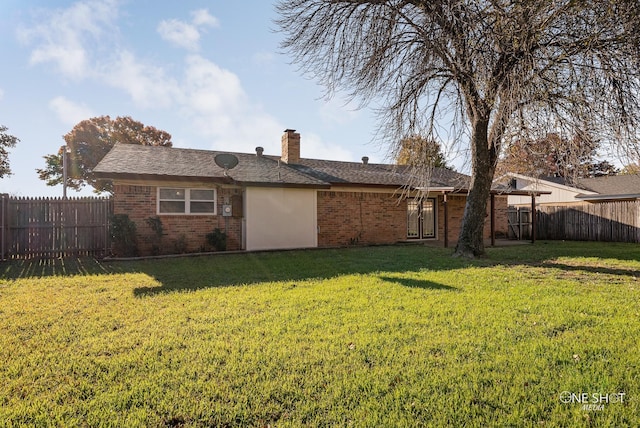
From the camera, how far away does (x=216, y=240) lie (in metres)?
11.6

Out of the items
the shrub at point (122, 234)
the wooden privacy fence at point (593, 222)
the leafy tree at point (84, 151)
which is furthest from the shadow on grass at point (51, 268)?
the leafy tree at point (84, 151)

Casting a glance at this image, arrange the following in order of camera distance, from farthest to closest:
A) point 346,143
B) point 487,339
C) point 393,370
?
point 346,143, point 487,339, point 393,370

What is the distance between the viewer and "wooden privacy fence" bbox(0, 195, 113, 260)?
979 centimetres

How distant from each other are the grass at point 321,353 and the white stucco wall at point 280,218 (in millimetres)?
5516

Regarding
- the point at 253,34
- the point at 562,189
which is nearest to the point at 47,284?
the point at 253,34

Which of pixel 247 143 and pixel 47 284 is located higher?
pixel 247 143

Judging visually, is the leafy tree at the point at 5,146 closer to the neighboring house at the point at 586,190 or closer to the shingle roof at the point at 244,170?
the shingle roof at the point at 244,170

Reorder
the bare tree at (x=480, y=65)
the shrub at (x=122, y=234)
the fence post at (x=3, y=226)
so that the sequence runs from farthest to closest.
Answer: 1. the shrub at (x=122, y=234)
2. the fence post at (x=3, y=226)
3. the bare tree at (x=480, y=65)

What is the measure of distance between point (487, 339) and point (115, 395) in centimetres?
339

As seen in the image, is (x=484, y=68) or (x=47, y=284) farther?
(x=484, y=68)

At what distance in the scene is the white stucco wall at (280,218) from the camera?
1198 centimetres

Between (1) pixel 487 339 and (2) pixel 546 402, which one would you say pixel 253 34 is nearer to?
(1) pixel 487 339

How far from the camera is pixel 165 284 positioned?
21.2 feet

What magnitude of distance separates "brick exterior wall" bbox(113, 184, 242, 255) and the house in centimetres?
3
